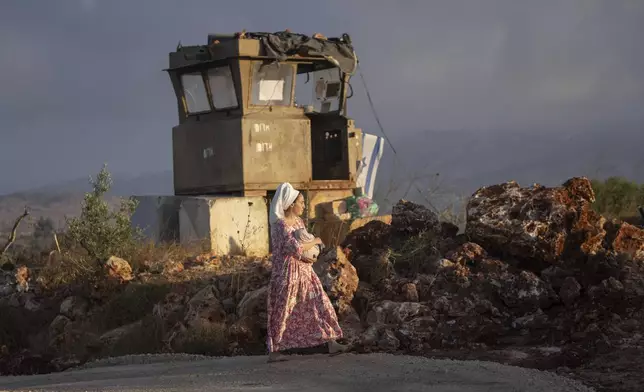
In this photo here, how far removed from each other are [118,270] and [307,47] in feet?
20.6

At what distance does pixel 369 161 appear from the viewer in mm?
20906

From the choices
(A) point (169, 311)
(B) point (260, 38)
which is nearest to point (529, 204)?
(A) point (169, 311)

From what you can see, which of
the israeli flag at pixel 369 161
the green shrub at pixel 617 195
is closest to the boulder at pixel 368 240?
the israeli flag at pixel 369 161

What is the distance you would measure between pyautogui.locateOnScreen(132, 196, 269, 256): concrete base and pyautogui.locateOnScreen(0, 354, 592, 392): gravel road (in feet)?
18.7

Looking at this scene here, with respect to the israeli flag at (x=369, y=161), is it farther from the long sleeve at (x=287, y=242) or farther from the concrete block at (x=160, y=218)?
the long sleeve at (x=287, y=242)

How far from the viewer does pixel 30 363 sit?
44.6 ft

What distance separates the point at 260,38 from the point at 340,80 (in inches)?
93.2

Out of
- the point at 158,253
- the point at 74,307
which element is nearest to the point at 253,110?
the point at 158,253

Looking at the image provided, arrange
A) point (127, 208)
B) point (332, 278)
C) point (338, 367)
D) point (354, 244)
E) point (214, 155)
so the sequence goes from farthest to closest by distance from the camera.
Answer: point (214, 155) → point (127, 208) → point (354, 244) → point (332, 278) → point (338, 367)

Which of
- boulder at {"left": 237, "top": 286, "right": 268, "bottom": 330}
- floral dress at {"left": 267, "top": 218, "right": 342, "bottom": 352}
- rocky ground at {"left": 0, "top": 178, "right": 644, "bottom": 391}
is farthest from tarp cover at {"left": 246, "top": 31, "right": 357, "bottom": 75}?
floral dress at {"left": 267, "top": 218, "right": 342, "bottom": 352}

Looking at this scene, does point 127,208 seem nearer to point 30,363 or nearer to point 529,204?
point 30,363

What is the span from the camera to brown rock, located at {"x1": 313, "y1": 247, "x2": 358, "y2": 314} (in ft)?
41.1

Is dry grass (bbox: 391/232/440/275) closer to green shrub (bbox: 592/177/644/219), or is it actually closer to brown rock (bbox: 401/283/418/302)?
brown rock (bbox: 401/283/418/302)

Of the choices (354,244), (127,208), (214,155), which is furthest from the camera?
(214,155)
